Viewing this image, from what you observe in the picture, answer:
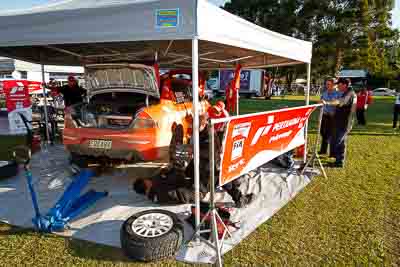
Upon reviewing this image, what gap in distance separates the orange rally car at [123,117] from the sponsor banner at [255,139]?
159 centimetres

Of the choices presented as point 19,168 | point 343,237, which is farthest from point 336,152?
point 19,168

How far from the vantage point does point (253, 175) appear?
17.4ft

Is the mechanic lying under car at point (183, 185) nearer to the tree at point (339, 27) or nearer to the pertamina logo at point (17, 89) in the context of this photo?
the pertamina logo at point (17, 89)

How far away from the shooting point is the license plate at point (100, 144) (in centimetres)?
448

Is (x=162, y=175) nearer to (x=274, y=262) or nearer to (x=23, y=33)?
(x=274, y=262)

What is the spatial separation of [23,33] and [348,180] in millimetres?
5404

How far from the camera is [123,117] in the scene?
187 inches

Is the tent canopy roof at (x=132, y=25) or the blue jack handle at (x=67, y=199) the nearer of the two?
the tent canopy roof at (x=132, y=25)

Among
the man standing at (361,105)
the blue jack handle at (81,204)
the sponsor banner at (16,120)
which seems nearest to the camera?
the blue jack handle at (81,204)

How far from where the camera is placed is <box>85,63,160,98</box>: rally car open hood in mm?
4633

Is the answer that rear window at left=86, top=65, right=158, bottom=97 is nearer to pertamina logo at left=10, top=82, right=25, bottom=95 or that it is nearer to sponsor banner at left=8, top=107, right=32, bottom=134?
pertamina logo at left=10, top=82, right=25, bottom=95

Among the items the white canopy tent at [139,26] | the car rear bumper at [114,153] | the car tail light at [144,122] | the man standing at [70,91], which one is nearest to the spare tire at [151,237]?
the white canopy tent at [139,26]

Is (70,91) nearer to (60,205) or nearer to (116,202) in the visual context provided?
(116,202)

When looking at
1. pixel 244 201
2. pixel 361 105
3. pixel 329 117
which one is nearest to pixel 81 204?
pixel 244 201
